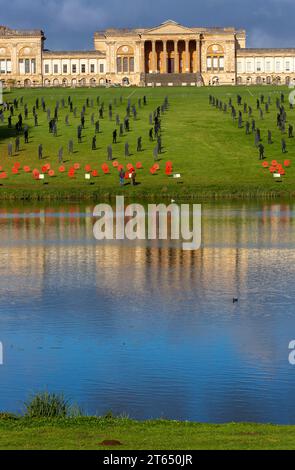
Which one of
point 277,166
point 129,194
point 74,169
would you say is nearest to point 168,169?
point 74,169

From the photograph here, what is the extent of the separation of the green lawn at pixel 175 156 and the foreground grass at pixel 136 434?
5947 centimetres

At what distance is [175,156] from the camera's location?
95.6 m

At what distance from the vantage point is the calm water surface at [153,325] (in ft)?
72.0

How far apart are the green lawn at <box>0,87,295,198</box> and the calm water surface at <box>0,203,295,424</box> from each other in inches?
1046

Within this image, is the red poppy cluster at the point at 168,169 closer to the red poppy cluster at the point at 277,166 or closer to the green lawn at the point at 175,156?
the green lawn at the point at 175,156

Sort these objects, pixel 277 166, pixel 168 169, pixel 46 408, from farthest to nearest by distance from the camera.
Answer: pixel 277 166 < pixel 168 169 < pixel 46 408

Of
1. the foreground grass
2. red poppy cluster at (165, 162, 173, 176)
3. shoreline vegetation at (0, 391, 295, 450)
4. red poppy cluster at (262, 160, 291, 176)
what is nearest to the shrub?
shoreline vegetation at (0, 391, 295, 450)

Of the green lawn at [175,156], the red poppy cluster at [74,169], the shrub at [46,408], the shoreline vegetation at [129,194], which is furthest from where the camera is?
the red poppy cluster at [74,169]

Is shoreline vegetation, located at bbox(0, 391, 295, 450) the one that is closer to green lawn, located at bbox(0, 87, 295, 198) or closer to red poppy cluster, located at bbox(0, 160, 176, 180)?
green lawn, located at bbox(0, 87, 295, 198)

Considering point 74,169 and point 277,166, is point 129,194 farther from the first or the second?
point 277,166

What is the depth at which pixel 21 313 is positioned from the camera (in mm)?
31719

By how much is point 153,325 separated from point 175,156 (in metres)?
66.5

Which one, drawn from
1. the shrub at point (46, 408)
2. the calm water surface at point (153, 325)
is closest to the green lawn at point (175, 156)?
the calm water surface at point (153, 325)

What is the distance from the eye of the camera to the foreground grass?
16.5m
